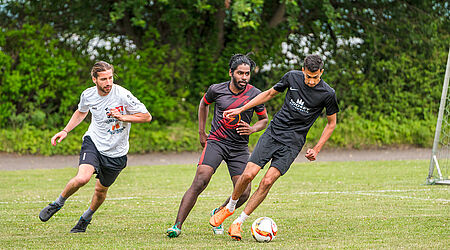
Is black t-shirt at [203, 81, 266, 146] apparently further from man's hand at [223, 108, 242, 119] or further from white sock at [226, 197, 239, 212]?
white sock at [226, 197, 239, 212]

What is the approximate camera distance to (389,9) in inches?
908

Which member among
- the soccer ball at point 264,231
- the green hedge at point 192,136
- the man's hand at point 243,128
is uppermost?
Answer: the man's hand at point 243,128

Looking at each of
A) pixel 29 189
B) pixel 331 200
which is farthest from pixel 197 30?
pixel 331 200

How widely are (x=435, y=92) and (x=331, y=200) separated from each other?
44.7 ft

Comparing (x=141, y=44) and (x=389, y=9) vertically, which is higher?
(x=389, y=9)

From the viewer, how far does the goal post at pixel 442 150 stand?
12.7 metres

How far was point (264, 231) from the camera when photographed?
22.2ft

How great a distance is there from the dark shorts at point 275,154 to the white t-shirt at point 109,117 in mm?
1393

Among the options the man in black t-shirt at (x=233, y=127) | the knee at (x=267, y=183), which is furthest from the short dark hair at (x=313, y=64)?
the knee at (x=267, y=183)

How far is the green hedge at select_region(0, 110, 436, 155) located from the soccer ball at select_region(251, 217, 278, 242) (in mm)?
12946

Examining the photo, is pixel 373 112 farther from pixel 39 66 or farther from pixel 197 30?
pixel 39 66

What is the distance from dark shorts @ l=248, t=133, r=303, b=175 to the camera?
716 centimetres

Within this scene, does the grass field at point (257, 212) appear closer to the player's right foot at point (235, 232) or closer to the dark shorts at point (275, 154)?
the player's right foot at point (235, 232)

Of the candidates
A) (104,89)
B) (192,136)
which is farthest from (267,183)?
(192,136)
